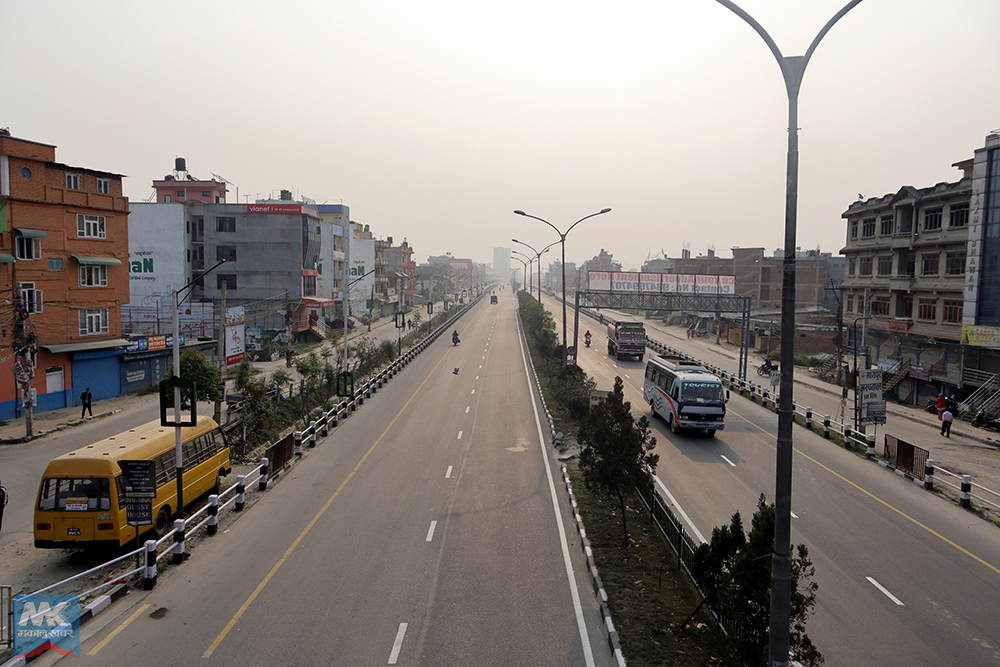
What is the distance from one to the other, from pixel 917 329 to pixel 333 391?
36.1 m

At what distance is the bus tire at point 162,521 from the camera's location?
586 inches

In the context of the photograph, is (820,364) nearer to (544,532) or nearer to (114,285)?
(544,532)

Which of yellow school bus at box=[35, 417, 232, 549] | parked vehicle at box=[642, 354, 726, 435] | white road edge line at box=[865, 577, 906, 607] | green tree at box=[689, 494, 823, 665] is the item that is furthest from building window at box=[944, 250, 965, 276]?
yellow school bus at box=[35, 417, 232, 549]

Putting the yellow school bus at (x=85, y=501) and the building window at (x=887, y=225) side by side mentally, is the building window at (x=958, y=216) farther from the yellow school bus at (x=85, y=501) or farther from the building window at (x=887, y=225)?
the yellow school bus at (x=85, y=501)

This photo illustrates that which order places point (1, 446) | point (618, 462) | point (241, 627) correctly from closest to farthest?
point (241, 627)
point (618, 462)
point (1, 446)

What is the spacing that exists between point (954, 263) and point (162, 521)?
42.3 meters

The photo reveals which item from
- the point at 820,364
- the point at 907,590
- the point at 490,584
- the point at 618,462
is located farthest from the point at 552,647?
the point at 820,364

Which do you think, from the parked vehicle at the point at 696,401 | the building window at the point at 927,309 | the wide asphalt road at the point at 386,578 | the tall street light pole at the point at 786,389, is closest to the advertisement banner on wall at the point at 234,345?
the wide asphalt road at the point at 386,578

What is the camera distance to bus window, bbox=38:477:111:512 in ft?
43.8

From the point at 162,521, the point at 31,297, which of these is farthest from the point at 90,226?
the point at 162,521

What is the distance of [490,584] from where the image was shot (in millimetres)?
12688

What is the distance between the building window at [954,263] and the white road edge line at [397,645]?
129 ft

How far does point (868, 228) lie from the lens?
151ft

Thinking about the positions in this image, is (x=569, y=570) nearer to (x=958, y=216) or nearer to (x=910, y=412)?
(x=910, y=412)
